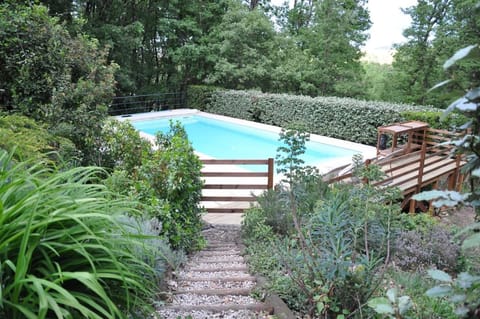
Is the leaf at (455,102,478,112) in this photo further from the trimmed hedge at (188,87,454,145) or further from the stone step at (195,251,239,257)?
the trimmed hedge at (188,87,454,145)

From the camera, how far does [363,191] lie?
146 inches

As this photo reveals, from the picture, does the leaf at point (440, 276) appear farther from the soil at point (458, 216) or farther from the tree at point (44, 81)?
the soil at point (458, 216)

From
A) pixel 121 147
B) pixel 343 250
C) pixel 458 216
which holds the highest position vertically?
pixel 121 147

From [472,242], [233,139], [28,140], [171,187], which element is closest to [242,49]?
[233,139]

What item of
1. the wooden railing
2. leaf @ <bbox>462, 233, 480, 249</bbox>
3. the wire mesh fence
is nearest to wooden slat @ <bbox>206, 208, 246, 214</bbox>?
the wooden railing

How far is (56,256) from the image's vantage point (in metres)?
1.22

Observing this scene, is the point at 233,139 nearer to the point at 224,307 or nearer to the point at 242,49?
the point at 242,49

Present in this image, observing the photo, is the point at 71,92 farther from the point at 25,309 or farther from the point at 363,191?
the point at 25,309

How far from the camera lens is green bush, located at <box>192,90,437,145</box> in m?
9.32

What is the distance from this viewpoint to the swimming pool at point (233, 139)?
9633 mm

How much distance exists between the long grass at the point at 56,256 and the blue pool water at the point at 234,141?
802 cm

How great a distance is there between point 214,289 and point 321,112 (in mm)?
8545

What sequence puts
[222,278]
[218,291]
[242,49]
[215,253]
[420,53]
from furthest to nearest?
[242,49]
[420,53]
[215,253]
[222,278]
[218,291]

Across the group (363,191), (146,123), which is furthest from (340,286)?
(146,123)
